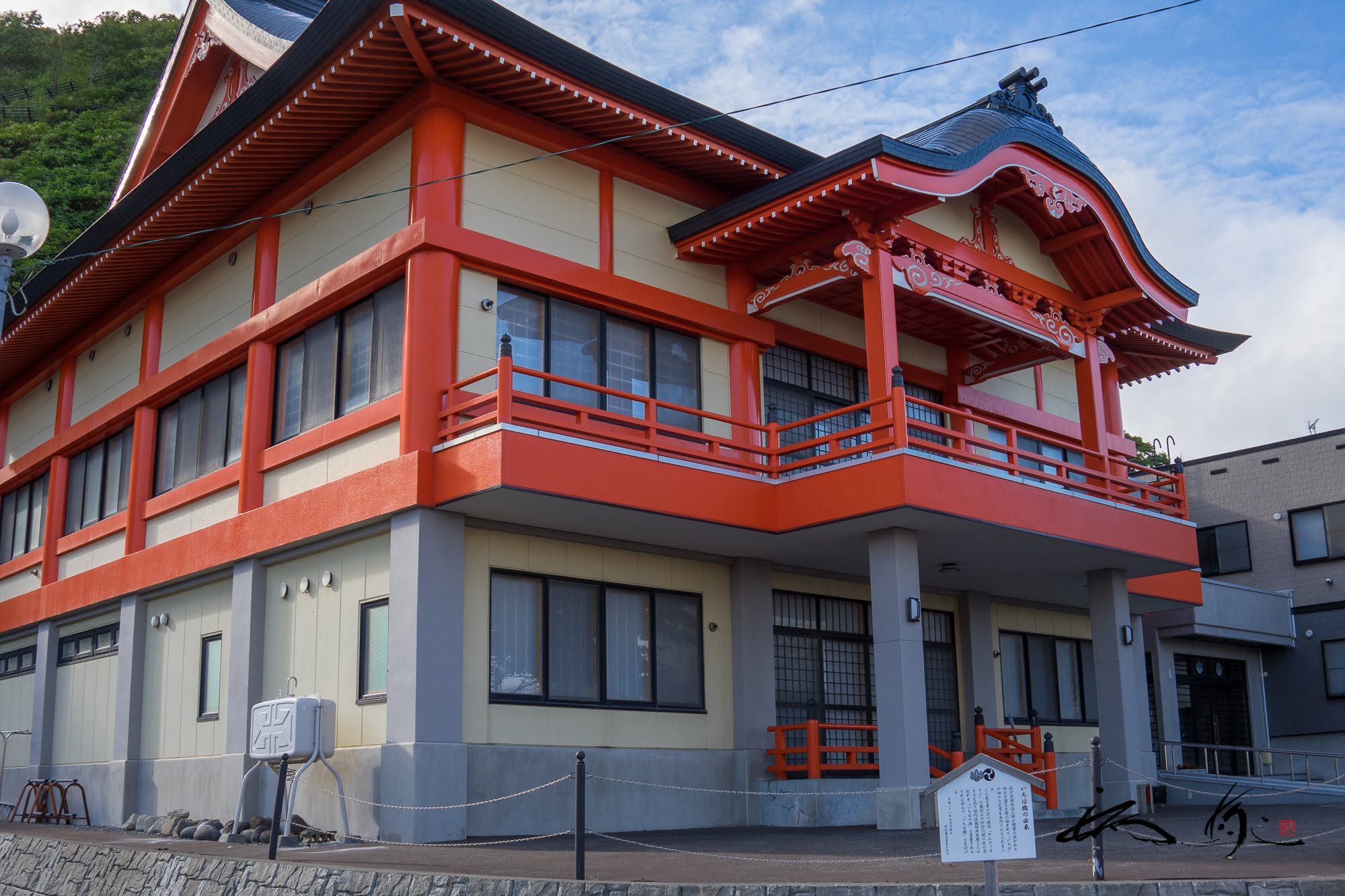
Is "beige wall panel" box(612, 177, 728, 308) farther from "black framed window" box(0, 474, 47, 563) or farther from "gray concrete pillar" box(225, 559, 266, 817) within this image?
"black framed window" box(0, 474, 47, 563)

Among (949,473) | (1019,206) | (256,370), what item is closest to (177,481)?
(256,370)

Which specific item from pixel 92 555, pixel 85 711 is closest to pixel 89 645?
pixel 85 711

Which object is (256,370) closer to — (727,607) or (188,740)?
(188,740)

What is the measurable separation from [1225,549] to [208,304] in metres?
25.4

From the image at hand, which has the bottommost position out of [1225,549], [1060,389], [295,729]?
[295,729]

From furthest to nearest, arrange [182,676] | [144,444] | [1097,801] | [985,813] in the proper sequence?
[144,444] → [182,676] → [1097,801] → [985,813]

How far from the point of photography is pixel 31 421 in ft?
86.8

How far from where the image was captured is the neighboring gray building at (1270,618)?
1126 inches

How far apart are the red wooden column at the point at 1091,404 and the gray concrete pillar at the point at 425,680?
9.99m

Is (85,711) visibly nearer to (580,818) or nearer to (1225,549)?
(580,818)

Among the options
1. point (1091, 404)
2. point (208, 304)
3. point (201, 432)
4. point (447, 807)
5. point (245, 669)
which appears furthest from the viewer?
point (208, 304)

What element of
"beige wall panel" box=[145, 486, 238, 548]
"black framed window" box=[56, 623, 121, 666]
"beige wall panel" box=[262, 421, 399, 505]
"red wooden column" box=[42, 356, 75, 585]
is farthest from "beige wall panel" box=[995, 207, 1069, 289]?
"red wooden column" box=[42, 356, 75, 585]

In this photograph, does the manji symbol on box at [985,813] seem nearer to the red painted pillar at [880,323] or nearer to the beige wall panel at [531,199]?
the red painted pillar at [880,323]

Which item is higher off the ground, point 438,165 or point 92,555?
point 438,165
